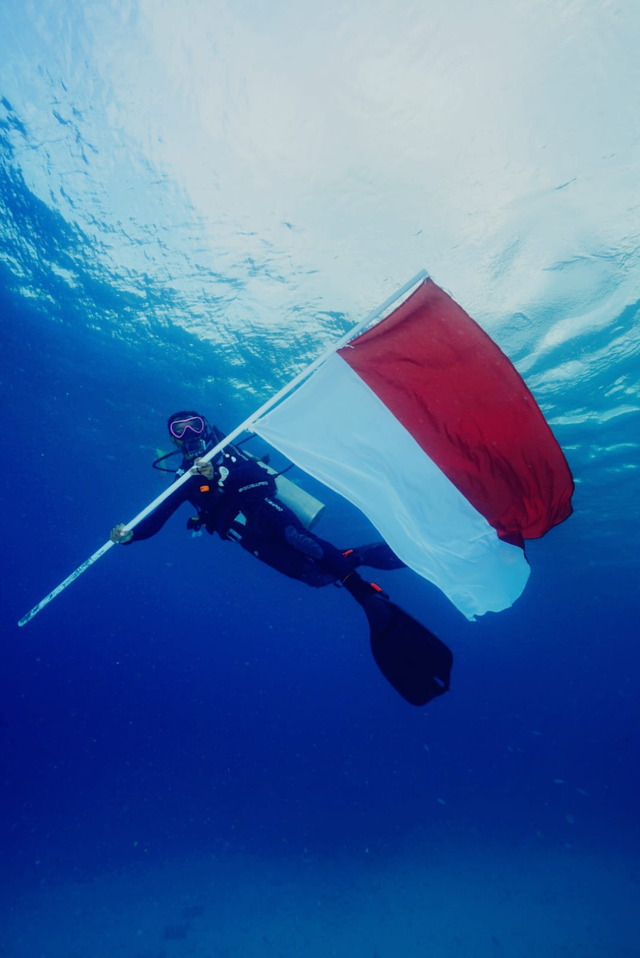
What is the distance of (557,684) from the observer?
105500 millimetres

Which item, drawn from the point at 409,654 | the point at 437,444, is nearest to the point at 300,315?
the point at 437,444

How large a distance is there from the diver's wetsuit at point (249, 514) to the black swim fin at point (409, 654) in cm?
129

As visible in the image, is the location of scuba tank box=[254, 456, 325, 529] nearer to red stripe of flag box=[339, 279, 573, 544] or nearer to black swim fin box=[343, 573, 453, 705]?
black swim fin box=[343, 573, 453, 705]

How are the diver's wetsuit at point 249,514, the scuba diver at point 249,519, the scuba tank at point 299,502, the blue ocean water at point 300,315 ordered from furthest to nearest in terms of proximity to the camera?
the scuba tank at point 299,502 → the blue ocean water at point 300,315 → the diver's wetsuit at point 249,514 → the scuba diver at point 249,519

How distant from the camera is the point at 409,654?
→ 15.5 ft

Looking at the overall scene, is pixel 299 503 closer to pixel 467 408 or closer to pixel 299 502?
pixel 299 502

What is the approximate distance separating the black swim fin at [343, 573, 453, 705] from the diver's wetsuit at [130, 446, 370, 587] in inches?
50.8

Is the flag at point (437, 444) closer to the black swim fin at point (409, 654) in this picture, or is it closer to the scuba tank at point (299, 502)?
the black swim fin at point (409, 654)

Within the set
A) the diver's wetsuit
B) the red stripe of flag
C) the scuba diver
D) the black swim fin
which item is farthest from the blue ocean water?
the black swim fin

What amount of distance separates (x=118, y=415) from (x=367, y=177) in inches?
690

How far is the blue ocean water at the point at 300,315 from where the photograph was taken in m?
6.95

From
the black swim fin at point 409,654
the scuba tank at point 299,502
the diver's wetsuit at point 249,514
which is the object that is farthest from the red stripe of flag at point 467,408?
the scuba tank at point 299,502

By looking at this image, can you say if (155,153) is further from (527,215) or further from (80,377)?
(80,377)

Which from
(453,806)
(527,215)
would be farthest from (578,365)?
(453,806)
